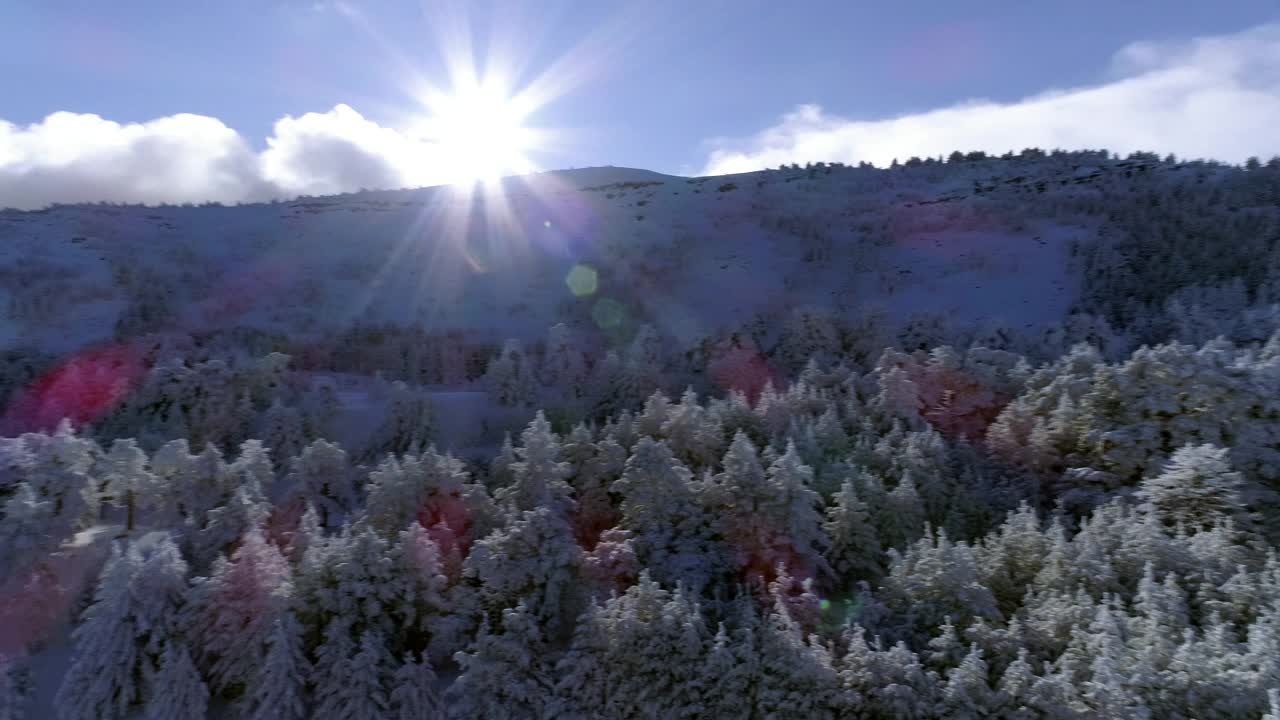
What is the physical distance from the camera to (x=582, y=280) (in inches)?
2311

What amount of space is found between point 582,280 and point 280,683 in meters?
45.5

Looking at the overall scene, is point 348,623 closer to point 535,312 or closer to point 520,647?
point 520,647

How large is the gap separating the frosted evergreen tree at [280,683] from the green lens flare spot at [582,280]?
1682 inches

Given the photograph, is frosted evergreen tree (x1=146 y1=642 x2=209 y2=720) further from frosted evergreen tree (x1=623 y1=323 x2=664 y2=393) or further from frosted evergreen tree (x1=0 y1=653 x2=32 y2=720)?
frosted evergreen tree (x1=623 y1=323 x2=664 y2=393)

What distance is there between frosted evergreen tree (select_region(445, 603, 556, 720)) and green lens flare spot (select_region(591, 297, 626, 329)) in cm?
3817

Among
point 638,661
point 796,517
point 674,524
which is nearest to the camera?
point 638,661

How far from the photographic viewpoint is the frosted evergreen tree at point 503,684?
14.9m

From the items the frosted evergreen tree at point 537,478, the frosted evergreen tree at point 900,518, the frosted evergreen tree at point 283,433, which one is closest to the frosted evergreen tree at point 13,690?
the frosted evergreen tree at point 537,478

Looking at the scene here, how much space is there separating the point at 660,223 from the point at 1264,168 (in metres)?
46.9

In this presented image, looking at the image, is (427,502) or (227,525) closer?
(227,525)

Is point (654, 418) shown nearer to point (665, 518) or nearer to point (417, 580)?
point (665, 518)

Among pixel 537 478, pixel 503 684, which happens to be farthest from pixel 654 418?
pixel 503 684

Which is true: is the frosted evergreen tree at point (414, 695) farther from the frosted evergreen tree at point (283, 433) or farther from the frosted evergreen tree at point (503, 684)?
the frosted evergreen tree at point (283, 433)

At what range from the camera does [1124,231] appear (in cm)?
5338
